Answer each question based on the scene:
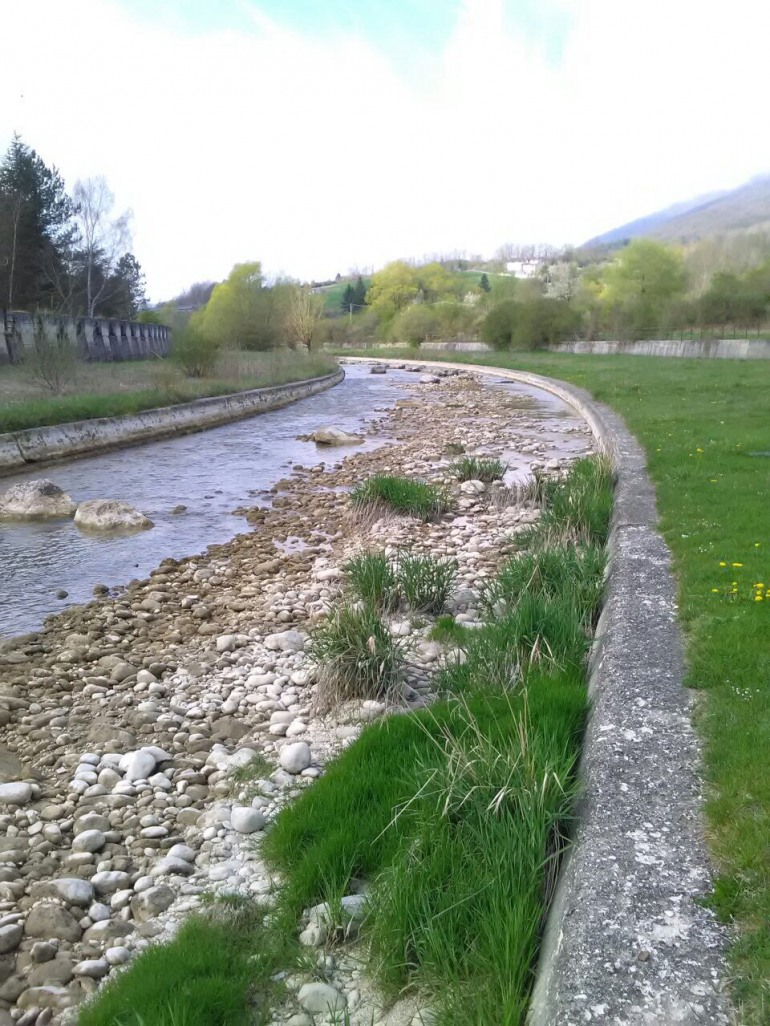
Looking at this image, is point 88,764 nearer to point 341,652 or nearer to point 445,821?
point 341,652

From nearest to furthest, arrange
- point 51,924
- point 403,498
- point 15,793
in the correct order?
point 51,924, point 15,793, point 403,498

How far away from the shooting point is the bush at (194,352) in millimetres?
33156

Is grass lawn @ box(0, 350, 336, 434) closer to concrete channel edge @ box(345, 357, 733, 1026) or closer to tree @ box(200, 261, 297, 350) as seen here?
concrete channel edge @ box(345, 357, 733, 1026)

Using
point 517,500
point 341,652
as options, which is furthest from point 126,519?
point 341,652

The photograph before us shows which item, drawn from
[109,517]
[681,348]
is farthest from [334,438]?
[681,348]

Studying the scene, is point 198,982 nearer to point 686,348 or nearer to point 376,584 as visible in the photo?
point 376,584

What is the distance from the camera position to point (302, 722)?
533 centimetres

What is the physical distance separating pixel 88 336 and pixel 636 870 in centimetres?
4279

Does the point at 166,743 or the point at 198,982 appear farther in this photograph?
the point at 166,743

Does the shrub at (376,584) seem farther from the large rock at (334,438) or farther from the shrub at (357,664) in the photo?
the large rock at (334,438)

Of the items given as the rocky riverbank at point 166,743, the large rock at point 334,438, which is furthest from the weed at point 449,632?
the large rock at point 334,438

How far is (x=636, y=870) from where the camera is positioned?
9.50ft

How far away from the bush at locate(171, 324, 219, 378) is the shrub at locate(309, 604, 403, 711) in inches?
1164

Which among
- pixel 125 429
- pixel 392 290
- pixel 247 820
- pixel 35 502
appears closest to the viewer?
pixel 247 820
